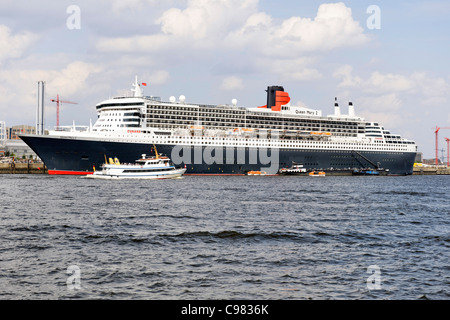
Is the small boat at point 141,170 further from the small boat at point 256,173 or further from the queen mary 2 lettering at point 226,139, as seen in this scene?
the small boat at point 256,173

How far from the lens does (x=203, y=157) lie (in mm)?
86500

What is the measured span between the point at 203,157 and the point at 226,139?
7.94 meters

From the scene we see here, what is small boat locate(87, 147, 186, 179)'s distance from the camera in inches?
2908

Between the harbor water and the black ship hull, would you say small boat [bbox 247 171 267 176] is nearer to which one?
the black ship hull

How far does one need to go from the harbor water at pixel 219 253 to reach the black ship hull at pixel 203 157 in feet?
136

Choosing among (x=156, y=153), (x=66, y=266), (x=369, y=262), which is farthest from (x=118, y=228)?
(x=156, y=153)

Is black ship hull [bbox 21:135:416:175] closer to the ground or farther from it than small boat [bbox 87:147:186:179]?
farther from it

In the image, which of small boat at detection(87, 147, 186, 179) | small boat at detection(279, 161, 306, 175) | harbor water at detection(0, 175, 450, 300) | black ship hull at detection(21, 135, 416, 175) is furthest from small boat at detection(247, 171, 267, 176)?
harbor water at detection(0, 175, 450, 300)

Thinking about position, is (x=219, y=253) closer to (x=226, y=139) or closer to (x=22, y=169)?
(x=226, y=139)

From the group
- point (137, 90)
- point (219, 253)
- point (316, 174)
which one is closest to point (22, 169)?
point (137, 90)

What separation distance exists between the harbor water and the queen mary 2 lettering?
4220cm

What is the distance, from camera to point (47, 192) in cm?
4809
